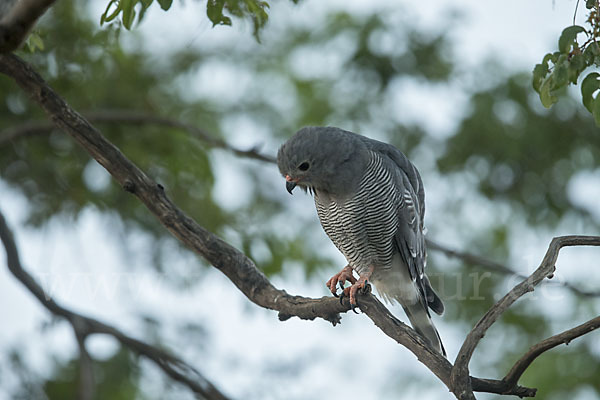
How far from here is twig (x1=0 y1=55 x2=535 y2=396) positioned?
4355 mm

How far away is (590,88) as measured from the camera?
10.4ft

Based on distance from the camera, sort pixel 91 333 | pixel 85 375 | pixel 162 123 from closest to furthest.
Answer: pixel 85 375 < pixel 91 333 < pixel 162 123

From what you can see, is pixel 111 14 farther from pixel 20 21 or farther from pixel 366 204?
pixel 366 204

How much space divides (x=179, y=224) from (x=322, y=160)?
117 centimetres

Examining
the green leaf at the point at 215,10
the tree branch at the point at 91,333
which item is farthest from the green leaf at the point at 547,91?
the tree branch at the point at 91,333

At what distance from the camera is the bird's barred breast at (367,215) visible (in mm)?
5219

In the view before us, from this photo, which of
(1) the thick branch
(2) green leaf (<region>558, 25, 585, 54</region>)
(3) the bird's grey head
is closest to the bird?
(3) the bird's grey head

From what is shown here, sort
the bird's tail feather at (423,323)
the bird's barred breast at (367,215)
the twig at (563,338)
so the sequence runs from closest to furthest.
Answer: the twig at (563,338) → the bird's barred breast at (367,215) → the bird's tail feather at (423,323)

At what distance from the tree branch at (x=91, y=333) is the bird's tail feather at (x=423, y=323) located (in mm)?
1774

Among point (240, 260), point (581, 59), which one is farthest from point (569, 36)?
point (240, 260)

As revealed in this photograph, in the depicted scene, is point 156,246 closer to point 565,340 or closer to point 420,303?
point 420,303

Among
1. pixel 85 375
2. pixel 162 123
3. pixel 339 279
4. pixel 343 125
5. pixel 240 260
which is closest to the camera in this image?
pixel 240 260

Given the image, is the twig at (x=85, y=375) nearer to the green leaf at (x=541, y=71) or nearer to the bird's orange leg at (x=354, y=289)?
the bird's orange leg at (x=354, y=289)

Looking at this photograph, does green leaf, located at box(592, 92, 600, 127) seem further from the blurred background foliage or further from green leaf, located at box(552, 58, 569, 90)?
the blurred background foliage
